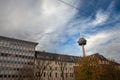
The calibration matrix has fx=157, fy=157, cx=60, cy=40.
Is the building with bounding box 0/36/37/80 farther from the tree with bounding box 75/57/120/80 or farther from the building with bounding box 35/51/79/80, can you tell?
the tree with bounding box 75/57/120/80

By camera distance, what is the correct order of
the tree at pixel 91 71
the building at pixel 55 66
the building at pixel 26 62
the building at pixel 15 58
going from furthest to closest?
the building at pixel 55 66 → the building at pixel 15 58 → the building at pixel 26 62 → the tree at pixel 91 71

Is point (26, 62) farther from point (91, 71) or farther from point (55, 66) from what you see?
point (91, 71)

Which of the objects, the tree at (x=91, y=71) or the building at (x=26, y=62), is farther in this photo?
the building at (x=26, y=62)

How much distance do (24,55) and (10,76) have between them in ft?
33.5

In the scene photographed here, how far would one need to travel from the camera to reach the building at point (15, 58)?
59.6m

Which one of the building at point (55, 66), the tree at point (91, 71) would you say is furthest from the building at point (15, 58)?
the tree at point (91, 71)

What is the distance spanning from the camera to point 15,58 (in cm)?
6344

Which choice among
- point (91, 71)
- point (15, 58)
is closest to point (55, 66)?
point (15, 58)

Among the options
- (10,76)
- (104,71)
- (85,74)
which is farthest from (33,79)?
(104,71)

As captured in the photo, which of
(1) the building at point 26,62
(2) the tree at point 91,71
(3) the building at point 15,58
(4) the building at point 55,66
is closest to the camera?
(2) the tree at point 91,71

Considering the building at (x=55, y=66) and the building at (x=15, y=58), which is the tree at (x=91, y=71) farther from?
the building at (x=55, y=66)

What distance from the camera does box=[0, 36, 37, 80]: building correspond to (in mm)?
59562

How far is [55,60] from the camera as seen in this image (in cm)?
7369

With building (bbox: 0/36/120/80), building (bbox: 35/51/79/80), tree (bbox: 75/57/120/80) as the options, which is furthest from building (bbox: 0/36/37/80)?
tree (bbox: 75/57/120/80)
